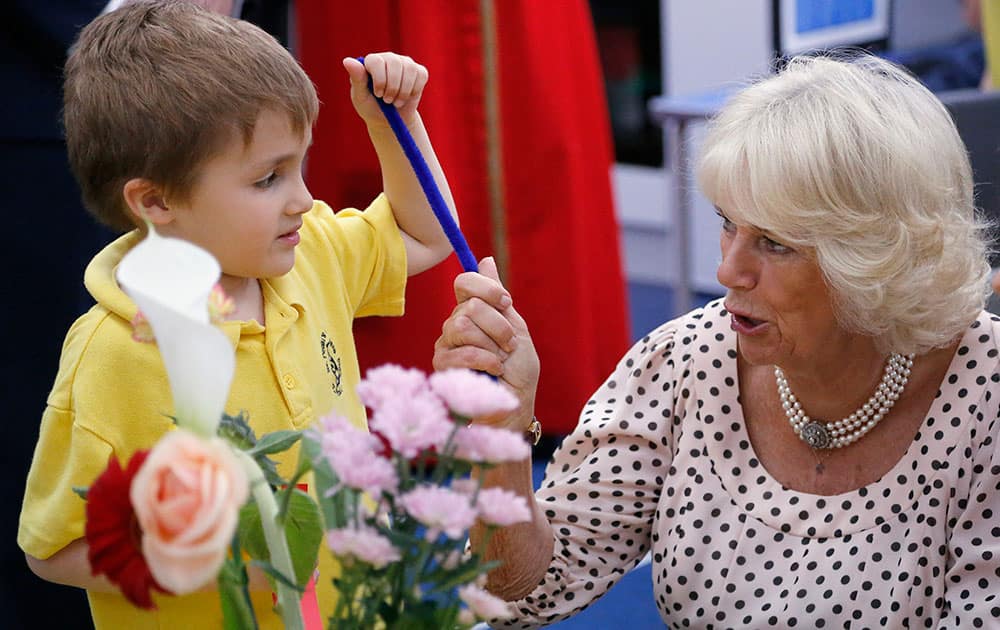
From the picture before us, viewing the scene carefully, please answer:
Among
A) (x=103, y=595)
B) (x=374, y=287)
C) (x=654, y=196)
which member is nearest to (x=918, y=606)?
(x=374, y=287)

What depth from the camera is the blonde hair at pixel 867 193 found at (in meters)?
1.28

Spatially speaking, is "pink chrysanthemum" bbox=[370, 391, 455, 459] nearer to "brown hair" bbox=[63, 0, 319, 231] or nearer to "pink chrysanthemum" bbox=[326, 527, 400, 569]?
"pink chrysanthemum" bbox=[326, 527, 400, 569]

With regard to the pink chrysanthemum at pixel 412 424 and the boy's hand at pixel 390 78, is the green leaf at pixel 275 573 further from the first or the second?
the boy's hand at pixel 390 78

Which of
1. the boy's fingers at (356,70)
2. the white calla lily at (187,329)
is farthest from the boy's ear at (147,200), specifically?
the white calla lily at (187,329)

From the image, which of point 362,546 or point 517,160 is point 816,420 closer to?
point 362,546

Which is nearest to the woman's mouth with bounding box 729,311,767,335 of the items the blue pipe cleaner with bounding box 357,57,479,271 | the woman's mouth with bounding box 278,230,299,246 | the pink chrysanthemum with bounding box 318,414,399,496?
the blue pipe cleaner with bounding box 357,57,479,271

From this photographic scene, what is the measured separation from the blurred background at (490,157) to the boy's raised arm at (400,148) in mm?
393

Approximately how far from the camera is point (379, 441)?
748mm

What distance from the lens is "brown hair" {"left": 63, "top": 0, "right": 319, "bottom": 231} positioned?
114cm

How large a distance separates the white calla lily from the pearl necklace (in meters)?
0.86

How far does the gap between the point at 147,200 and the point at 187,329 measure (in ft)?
1.80

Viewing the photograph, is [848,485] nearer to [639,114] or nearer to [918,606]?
A: [918,606]

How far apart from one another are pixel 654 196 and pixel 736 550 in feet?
13.4

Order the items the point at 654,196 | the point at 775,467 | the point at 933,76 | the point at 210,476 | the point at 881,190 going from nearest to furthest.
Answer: the point at 210,476 → the point at 881,190 → the point at 775,467 → the point at 933,76 → the point at 654,196
